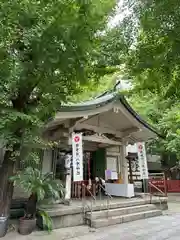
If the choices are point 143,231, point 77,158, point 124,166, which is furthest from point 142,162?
point 143,231

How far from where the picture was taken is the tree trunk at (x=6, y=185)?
6.02m

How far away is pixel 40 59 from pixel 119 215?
234 inches

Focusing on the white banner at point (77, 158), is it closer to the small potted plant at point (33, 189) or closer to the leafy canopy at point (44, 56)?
the small potted plant at point (33, 189)

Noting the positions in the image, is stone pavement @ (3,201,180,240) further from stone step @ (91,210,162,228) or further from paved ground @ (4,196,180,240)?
stone step @ (91,210,162,228)

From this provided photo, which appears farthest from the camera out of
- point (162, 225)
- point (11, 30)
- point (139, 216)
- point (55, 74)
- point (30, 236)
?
point (139, 216)

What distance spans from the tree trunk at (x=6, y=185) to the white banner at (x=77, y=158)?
82.0 inches

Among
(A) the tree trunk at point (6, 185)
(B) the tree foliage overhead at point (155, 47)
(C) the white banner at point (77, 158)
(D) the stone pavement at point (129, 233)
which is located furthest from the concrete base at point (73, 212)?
(B) the tree foliage overhead at point (155, 47)

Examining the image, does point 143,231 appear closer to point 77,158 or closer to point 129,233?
point 129,233

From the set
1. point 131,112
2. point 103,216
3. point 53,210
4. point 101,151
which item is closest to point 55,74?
point 53,210

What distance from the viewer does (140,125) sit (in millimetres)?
10836

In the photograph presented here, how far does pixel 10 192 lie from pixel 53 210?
145 cm

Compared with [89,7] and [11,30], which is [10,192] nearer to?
[11,30]

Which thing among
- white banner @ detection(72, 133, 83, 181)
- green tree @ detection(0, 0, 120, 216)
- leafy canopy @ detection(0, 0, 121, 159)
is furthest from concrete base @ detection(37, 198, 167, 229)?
leafy canopy @ detection(0, 0, 121, 159)

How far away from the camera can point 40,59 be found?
4.84 metres
